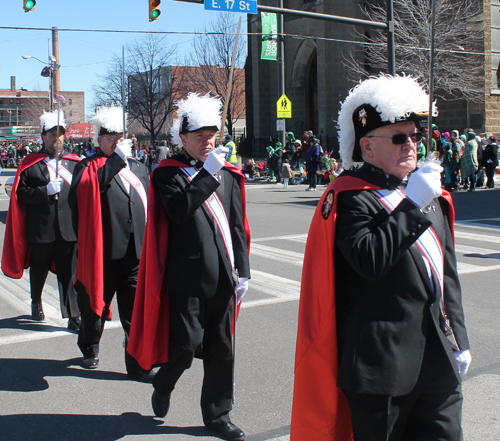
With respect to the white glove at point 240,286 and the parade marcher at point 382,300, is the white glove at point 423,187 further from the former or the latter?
the white glove at point 240,286

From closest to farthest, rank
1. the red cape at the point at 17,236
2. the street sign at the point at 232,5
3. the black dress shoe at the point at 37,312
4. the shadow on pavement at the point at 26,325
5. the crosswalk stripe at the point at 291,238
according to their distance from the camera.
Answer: the shadow on pavement at the point at 26,325 < the red cape at the point at 17,236 < the black dress shoe at the point at 37,312 < the crosswalk stripe at the point at 291,238 < the street sign at the point at 232,5

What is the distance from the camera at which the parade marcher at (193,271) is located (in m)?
3.51

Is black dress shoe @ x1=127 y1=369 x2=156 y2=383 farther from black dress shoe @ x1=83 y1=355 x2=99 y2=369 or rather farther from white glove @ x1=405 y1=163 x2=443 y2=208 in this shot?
white glove @ x1=405 y1=163 x2=443 y2=208

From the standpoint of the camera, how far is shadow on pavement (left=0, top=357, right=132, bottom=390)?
14.8 ft

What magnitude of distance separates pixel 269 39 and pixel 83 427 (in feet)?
73.3

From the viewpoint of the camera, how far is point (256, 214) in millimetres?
14484

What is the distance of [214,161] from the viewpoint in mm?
3455

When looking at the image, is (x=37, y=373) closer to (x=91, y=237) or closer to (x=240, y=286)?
(x=91, y=237)

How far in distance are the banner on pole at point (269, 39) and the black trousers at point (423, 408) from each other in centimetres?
2198

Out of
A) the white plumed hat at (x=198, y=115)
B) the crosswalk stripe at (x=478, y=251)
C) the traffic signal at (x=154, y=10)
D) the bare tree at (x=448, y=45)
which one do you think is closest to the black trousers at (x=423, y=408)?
the white plumed hat at (x=198, y=115)

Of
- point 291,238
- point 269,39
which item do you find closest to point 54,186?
point 291,238

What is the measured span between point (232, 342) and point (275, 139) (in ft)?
110

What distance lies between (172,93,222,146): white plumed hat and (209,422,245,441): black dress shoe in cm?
174

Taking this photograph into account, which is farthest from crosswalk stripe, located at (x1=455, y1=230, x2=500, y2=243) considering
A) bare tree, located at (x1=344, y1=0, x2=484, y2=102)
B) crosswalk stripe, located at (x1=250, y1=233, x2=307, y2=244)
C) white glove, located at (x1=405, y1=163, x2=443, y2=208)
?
bare tree, located at (x1=344, y1=0, x2=484, y2=102)
